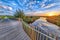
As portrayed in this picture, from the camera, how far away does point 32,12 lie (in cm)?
2303

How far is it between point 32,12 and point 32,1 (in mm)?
1321

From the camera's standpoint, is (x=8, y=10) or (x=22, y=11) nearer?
(x=22, y=11)

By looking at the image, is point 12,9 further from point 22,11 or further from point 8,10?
point 22,11

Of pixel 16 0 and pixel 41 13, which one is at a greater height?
pixel 16 0

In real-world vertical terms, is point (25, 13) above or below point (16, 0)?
below

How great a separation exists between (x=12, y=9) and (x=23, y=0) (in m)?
1.72

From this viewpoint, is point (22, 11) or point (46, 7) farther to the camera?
point (46, 7)

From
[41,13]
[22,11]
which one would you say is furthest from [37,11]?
[22,11]

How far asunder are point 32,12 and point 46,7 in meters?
2.13

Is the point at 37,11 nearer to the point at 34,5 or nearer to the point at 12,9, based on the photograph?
the point at 34,5

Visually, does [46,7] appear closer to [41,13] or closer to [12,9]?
[41,13]

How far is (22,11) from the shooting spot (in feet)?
73.2

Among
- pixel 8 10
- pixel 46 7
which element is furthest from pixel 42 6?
pixel 8 10

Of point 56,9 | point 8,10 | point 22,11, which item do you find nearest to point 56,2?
point 56,9
